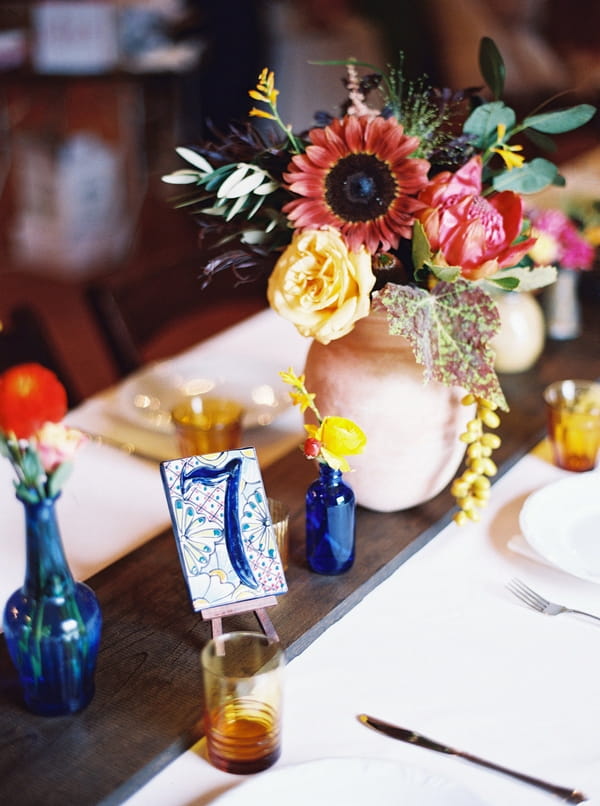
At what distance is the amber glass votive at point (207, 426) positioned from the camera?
1.30 meters

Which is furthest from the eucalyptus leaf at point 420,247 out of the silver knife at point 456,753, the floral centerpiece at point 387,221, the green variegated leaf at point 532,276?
the silver knife at point 456,753

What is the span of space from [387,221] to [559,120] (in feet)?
0.95

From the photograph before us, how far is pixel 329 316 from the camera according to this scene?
1.05 meters

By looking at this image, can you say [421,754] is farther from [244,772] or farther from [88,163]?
[88,163]

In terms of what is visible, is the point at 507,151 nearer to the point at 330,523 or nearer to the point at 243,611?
the point at 330,523

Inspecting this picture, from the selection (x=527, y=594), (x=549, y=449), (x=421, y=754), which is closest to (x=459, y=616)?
(x=527, y=594)

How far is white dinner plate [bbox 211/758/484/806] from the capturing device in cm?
78

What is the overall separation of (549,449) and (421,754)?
2.24ft

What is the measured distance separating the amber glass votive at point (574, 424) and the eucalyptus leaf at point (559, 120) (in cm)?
40

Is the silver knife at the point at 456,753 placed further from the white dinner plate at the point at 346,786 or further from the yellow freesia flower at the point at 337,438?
the yellow freesia flower at the point at 337,438

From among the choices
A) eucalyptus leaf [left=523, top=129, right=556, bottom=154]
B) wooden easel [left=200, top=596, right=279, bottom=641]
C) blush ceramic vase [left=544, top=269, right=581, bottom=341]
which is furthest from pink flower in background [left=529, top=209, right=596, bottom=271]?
wooden easel [left=200, top=596, right=279, bottom=641]

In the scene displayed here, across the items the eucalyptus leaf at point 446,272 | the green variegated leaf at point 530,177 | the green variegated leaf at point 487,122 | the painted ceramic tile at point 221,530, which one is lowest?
the painted ceramic tile at point 221,530

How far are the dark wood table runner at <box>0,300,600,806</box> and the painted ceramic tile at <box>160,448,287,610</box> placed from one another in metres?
0.06

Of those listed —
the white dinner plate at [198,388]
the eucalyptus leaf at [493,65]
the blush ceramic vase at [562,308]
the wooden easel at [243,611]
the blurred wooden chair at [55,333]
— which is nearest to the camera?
the wooden easel at [243,611]
